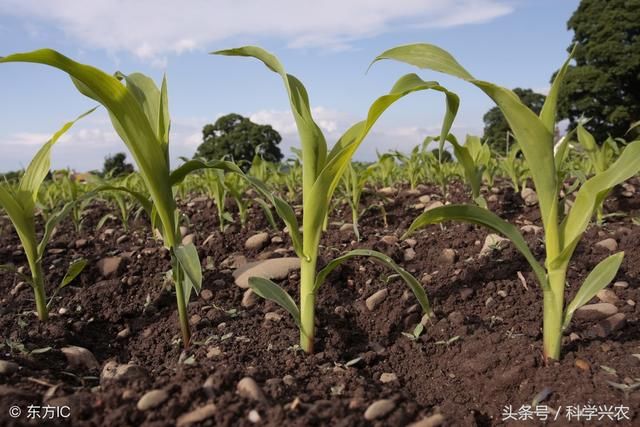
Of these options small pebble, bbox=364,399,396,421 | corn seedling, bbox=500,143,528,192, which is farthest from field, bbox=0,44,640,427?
corn seedling, bbox=500,143,528,192

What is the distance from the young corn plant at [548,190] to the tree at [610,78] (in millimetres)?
25043

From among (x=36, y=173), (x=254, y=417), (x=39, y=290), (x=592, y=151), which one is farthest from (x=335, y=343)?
(x=592, y=151)

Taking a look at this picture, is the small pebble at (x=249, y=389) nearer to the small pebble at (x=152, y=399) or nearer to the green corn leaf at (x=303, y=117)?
the small pebble at (x=152, y=399)

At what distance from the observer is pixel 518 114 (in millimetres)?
1749

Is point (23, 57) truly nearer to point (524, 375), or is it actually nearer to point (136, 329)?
point (136, 329)

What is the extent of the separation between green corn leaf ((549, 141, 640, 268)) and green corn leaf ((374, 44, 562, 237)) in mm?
80

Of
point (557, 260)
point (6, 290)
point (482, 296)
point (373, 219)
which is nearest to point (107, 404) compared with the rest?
point (557, 260)

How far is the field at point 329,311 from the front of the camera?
1.64m

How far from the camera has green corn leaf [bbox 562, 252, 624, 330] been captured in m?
1.89

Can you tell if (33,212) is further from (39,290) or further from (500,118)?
(500,118)

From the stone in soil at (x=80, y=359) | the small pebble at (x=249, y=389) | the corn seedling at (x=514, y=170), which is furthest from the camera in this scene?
the corn seedling at (x=514, y=170)

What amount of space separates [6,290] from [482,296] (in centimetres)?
282

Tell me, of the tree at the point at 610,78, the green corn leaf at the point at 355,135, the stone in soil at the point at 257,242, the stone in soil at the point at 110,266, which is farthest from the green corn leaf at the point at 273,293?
the tree at the point at 610,78

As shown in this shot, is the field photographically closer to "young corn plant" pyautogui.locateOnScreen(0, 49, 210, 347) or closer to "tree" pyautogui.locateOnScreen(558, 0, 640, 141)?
"young corn plant" pyautogui.locateOnScreen(0, 49, 210, 347)
